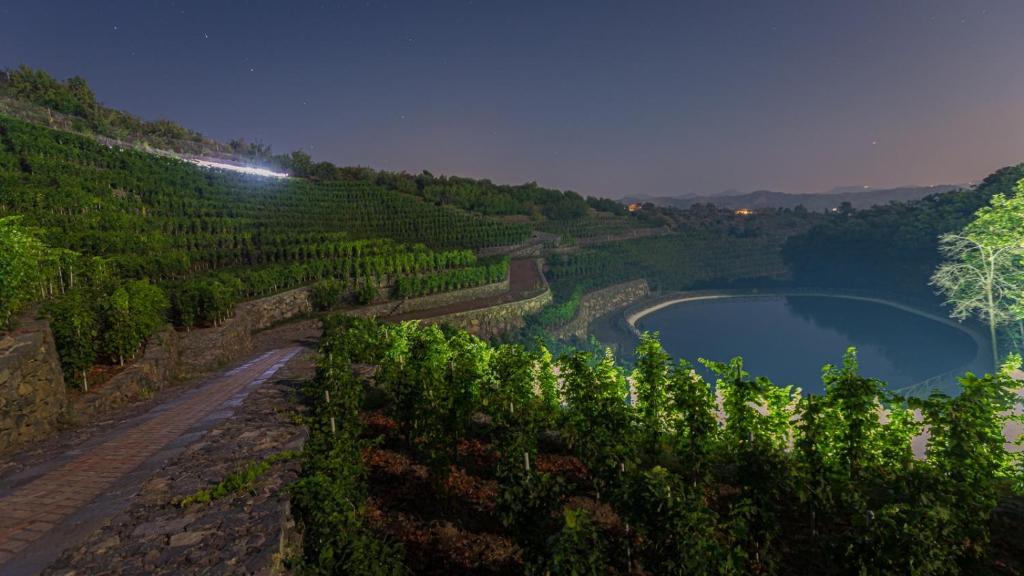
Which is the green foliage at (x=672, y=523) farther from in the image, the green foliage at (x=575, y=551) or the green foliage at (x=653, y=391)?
the green foliage at (x=653, y=391)

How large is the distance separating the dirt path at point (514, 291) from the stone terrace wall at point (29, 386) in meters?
23.3

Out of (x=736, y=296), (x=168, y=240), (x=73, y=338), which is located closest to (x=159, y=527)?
(x=73, y=338)

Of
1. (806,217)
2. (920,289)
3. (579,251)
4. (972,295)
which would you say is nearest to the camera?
(972,295)

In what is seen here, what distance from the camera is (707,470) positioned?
8.58 m

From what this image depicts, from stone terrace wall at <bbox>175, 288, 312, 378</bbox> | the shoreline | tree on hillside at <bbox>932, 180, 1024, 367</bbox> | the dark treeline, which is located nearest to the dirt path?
stone terrace wall at <bbox>175, 288, 312, 378</bbox>

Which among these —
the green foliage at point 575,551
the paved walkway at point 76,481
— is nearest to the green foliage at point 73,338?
the paved walkway at point 76,481

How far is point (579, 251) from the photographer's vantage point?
7738cm

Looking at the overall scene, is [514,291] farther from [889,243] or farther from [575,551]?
[889,243]

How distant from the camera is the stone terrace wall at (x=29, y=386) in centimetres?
909

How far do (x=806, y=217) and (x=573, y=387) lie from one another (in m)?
147

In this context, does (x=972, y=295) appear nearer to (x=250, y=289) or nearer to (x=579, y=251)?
(x=250, y=289)

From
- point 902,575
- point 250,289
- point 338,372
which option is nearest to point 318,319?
point 250,289

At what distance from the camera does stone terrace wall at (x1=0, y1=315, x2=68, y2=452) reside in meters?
9.09

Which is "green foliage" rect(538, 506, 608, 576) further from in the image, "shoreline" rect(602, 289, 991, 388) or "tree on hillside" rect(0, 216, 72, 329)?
"shoreline" rect(602, 289, 991, 388)
